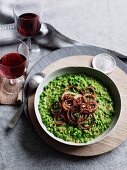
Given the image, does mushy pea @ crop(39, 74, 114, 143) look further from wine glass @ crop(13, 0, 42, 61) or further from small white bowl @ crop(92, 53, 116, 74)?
wine glass @ crop(13, 0, 42, 61)

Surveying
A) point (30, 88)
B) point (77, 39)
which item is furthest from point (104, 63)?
point (30, 88)

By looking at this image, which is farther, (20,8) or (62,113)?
(20,8)

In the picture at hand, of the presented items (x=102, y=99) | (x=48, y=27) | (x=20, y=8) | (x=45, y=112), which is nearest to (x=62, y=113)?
(x=45, y=112)

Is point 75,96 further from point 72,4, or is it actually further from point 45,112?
point 72,4

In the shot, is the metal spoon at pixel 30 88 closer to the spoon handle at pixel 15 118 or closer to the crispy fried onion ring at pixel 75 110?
the spoon handle at pixel 15 118

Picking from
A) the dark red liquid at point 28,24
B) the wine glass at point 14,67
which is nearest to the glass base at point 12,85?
the wine glass at point 14,67

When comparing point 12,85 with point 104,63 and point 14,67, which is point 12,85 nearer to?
point 14,67

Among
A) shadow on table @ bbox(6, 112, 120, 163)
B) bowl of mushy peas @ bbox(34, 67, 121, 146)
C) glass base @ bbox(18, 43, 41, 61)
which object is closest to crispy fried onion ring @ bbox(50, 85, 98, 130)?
bowl of mushy peas @ bbox(34, 67, 121, 146)
